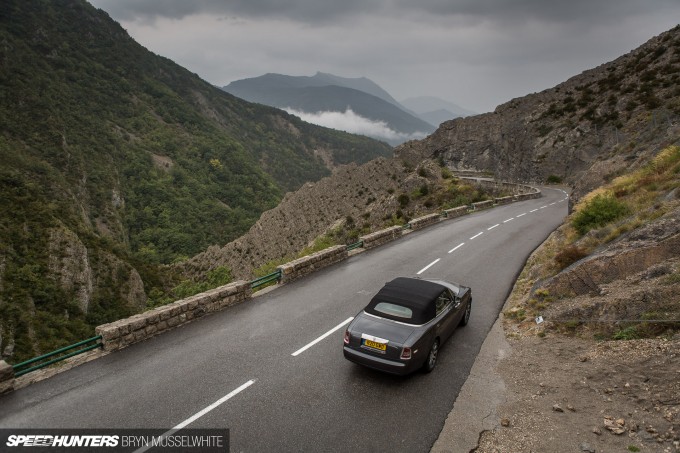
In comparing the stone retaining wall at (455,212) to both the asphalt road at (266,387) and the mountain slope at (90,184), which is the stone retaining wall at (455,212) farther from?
the mountain slope at (90,184)

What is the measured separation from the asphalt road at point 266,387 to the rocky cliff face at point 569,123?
3739 centimetres

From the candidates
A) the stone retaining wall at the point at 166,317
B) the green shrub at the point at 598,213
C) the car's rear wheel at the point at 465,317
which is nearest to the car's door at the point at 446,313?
the car's rear wheel at the point at 465,317

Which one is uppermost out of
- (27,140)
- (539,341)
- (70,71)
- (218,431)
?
(70,71)

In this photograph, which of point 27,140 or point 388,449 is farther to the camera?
point 27,140

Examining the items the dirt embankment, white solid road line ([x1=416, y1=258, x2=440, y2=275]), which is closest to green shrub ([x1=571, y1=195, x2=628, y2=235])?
the dirt embankment

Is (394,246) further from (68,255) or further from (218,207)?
(218,207)

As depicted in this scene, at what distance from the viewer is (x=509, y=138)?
7194 centimetres

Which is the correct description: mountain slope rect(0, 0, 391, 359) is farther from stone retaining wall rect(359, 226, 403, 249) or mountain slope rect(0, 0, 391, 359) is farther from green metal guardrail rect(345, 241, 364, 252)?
stone retaining wall rect(359, 226, 403, 249)

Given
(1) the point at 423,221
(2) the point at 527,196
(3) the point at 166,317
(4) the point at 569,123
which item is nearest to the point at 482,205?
(2) the point at 527,196

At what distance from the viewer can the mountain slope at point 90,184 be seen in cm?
4288

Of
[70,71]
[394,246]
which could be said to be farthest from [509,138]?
[70,71]

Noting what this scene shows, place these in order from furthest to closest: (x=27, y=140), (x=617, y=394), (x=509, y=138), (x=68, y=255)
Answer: (x=27, y=140), (x=509, y=138), (x=68, y=255), (x=617, y=394)

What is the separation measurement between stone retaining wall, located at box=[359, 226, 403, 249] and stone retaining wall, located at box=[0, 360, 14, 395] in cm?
1444

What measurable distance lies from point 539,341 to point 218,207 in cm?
12567
